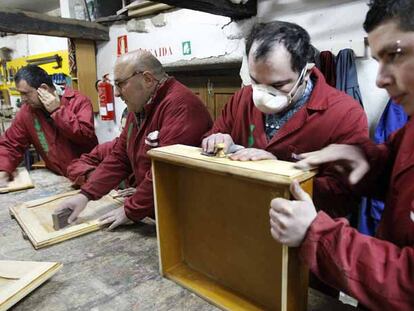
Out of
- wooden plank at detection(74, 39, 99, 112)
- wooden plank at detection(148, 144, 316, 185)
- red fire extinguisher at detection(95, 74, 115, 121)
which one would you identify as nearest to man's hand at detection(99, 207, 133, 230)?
wooden plank at detection(148, 144, 316, 185)

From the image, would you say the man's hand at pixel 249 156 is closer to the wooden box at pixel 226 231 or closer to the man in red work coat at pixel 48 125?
the wooden box at pixel 226 231

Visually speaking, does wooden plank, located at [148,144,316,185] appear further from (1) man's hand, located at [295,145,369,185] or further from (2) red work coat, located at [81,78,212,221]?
(2) red work coat, located at [81,78,212,221]

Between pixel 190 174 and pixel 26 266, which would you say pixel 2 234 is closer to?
pixel 26 266

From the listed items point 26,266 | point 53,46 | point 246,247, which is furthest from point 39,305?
point 53,46

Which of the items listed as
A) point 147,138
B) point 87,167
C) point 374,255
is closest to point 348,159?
point 374,255

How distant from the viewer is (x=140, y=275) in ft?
3.21

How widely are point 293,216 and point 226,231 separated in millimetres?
320

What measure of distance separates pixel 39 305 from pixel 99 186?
2.37 ft

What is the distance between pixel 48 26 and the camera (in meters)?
2.87

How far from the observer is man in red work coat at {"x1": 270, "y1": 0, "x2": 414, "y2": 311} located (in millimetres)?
527

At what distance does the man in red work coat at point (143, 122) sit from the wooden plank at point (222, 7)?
16.8 inches

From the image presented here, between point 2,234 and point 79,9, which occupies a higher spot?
point 79,9

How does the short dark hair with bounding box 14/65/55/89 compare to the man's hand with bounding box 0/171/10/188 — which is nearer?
the man's hand with bounding box 0/171/10/188

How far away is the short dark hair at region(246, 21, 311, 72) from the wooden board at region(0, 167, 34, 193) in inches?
60.6
